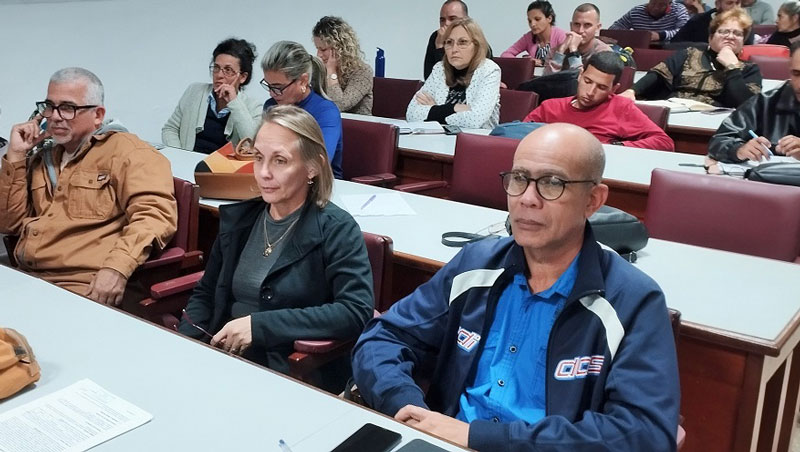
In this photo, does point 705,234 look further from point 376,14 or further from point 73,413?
point 376,14

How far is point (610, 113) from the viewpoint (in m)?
3.88

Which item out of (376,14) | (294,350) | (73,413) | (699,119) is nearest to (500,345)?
(294,350)

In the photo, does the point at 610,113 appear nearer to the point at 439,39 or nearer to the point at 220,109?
the point at 220,109

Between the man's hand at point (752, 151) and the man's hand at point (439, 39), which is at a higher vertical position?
the man's hand at point (439, 39)

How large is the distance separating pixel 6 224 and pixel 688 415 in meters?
2.22

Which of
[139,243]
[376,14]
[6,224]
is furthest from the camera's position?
[376,14]

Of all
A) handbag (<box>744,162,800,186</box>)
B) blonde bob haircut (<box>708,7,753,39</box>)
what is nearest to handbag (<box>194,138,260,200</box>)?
handbag (<box>744,162,800,186</box>)

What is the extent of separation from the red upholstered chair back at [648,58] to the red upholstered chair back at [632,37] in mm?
1153

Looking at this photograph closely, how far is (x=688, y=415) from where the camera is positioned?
1949 millimetres

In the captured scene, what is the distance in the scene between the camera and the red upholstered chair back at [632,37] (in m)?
7.59

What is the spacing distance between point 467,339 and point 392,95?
3795mm

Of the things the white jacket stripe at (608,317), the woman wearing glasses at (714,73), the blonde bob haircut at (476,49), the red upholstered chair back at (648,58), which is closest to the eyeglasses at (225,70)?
the blonde bob haircut at (476,49)

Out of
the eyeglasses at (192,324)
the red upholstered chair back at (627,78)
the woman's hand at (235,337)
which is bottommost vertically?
the eyeglasses at (192,324)

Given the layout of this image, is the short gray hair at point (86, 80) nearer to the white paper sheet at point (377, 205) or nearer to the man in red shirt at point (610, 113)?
the white paper sheet at point (377, 205)
